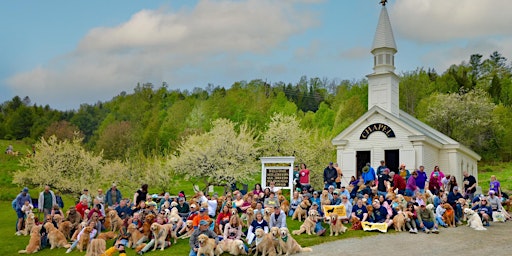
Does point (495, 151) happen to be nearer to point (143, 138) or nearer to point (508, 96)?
point (508, 96)

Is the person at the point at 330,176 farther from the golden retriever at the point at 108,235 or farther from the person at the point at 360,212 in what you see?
the golden retriever at the point at 108,235

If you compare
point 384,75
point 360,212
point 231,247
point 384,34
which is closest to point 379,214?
point 360,212

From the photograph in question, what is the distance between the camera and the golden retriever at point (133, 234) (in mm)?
15969

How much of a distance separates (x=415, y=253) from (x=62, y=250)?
443 inches

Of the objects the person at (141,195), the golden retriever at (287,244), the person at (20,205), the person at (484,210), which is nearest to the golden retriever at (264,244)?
the golden retriever at (287,244)

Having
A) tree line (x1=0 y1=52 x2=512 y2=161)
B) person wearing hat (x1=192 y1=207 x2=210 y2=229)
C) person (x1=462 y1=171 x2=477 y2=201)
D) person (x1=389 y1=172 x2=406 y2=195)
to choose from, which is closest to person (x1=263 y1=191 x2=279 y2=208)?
person wearing hat (x1=192 y1=207 x2=210 y2=229)

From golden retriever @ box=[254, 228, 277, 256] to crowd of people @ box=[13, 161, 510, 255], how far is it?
404mm

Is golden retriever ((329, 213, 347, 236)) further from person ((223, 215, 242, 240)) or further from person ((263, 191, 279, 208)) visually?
person ((223, 215, 242, 240))

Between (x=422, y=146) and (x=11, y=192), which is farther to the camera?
(x=11, y=192)

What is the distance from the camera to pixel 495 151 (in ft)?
180

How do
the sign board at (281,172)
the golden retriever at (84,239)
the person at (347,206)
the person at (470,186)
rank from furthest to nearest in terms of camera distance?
the sign board at (281,172), the person at (470,186), the person at (347,206), the golden retriever at (84,239)

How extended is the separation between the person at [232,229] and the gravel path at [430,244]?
2.54 metres

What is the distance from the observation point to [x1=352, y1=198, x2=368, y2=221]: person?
16.8 m

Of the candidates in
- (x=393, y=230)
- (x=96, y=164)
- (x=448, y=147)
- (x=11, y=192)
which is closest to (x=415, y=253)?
(x=393, y=230)
